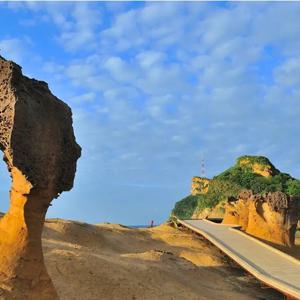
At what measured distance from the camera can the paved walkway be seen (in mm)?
14008

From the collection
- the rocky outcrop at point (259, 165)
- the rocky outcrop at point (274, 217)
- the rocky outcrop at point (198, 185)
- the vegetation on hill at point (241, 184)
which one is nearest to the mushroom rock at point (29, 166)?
the rocky outcrop at point (274, 217)

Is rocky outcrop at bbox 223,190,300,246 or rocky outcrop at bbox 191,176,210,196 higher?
rocky outcrop at bbox 191,176,210,196

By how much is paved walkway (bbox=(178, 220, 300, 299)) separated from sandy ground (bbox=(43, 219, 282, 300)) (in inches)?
22.7

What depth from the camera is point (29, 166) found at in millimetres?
6781

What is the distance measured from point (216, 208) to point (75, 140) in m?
35.8

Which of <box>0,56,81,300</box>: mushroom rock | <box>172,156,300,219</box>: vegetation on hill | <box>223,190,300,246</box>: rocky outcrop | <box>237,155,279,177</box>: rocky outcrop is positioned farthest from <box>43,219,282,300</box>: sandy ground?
<box>237,155,279,177</box>: rocky outcrop

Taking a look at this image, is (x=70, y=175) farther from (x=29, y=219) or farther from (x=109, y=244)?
(x=109, y=244)

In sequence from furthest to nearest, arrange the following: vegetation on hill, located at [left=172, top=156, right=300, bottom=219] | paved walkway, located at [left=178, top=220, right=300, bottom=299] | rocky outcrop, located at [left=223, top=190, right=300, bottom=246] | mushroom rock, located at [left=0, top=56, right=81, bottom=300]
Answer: vegetation on hill, located at [left=172, top=156, right=300, bottom=219]
rocky outcrop, located at [left=223, top=190, right=300, bottom=246]
paved walkway, located at [left=178, top=220, right=300, bottom=299]
mushroom rock, located at [left=0, top=56, right=81, bottom=300]

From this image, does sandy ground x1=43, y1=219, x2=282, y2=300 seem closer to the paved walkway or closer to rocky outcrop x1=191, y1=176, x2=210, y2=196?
the paved walkway

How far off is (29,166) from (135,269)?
7438mm

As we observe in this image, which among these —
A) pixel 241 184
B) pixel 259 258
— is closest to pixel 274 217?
pixel 259 258

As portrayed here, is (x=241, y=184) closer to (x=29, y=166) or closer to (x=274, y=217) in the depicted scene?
(x=274, y=217)

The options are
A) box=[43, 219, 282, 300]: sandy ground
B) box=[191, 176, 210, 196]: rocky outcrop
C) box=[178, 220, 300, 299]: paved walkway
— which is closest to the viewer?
box=[43, 219, 282, 300]: sandy ground

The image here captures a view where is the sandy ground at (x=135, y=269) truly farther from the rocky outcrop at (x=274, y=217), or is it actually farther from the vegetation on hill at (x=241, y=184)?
the vegetation on hill at (x=241, y=184)
